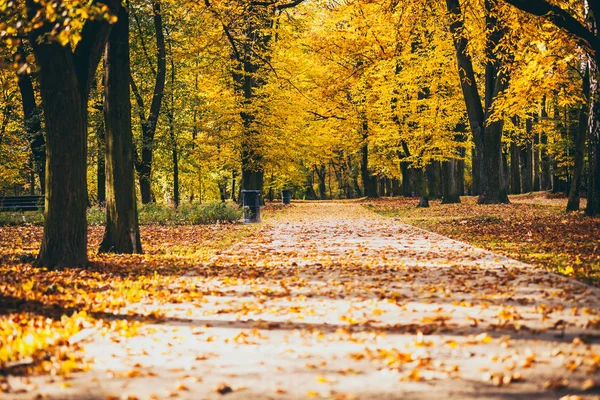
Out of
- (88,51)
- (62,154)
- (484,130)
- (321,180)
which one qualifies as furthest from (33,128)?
(321,180)

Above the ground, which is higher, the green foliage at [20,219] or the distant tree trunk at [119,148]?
the distant tree trunk at [119,148]

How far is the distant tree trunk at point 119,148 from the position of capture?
12836 millimetres

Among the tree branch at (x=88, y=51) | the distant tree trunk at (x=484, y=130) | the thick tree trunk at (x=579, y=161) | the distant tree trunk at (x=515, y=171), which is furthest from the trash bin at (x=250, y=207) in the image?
the distant tree trunk at (x=515, y=171)

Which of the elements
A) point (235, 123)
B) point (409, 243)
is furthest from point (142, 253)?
point (235, 123)

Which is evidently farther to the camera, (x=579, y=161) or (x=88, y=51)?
(x=579, y=161)

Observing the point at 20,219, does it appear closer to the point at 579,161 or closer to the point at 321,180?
the point at 579,161

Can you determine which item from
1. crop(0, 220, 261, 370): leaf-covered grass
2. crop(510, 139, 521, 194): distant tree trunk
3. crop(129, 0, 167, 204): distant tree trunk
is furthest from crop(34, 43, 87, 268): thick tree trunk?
crop(510, 139, 521, 194): distant tree trunk

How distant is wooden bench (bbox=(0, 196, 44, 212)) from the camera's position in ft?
83.2

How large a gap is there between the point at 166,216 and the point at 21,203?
6759 mm

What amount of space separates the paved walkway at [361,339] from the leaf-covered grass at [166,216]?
1291 cm

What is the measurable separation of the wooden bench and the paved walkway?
57.4ft

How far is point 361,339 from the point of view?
18.9 ft

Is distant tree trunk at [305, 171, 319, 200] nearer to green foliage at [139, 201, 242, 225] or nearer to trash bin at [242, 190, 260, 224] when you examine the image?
green foliage at [139, 201, 242, 225]

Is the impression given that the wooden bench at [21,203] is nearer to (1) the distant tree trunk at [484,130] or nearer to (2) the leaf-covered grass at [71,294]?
(2) the leaf-covered grass at [71,294]
